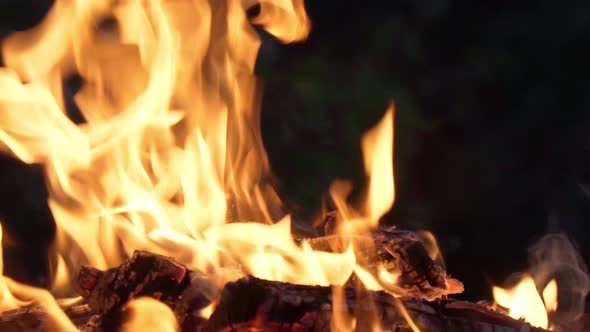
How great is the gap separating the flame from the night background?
8.45 ft

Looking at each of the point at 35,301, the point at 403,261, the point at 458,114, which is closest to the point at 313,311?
the point at 403,261

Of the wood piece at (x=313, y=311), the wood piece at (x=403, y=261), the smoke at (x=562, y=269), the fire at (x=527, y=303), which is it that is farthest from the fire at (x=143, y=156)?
the smoke at (x=562, y=269)

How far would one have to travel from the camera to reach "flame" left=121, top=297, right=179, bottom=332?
7.03ft

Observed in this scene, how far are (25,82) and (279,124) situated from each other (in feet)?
6.67

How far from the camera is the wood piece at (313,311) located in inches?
79.7

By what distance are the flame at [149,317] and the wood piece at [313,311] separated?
0.53 feet

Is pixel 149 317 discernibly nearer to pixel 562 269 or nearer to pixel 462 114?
pixel 462 114

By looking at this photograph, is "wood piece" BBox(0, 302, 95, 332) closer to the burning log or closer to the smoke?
the burning log

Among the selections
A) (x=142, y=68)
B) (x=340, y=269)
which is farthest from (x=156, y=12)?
(x=340, y=269)

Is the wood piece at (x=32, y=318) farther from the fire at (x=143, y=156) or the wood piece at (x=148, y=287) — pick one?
the wood piece at (x=148, y=287)

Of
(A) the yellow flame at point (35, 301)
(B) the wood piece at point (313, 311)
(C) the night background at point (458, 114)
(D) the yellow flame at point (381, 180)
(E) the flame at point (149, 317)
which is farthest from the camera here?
(C) the night background at point (458, 114)

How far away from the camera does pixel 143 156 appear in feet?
10.3

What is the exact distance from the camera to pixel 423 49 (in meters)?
4.86

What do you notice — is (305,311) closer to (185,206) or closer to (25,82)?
(185,206)
